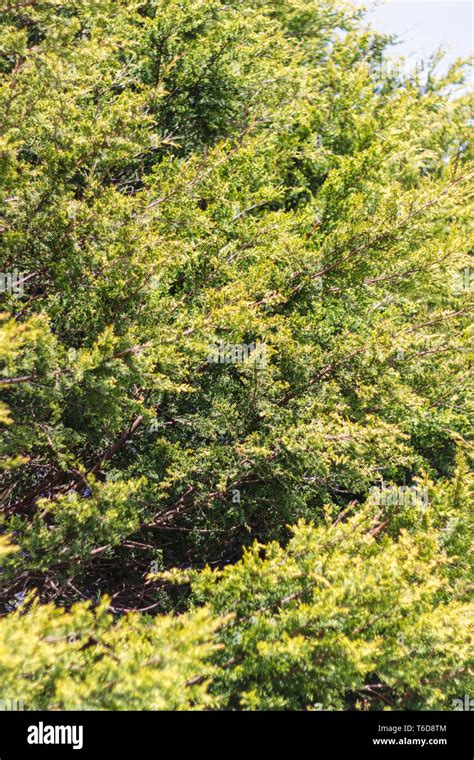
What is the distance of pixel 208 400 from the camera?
9.14m

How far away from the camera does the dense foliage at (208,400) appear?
19.3 ft

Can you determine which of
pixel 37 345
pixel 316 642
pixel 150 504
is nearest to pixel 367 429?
pixel 150 504

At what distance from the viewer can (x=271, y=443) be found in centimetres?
852

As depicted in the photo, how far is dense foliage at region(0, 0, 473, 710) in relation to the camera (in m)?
5.87
